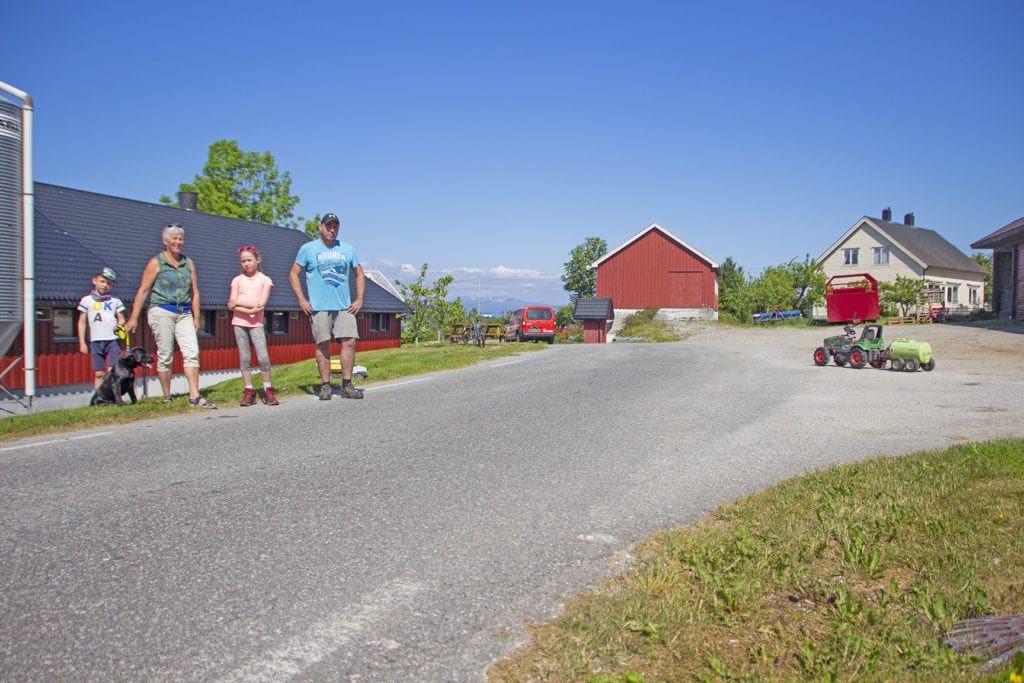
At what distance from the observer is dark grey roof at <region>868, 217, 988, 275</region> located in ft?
174

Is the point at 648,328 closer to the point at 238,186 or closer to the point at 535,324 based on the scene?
the point at 535,324

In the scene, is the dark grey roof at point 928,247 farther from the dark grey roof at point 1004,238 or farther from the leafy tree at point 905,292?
the dark grey roof at point 1004,238

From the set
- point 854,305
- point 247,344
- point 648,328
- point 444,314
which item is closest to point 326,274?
point 247,344

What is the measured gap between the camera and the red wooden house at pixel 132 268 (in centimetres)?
2197

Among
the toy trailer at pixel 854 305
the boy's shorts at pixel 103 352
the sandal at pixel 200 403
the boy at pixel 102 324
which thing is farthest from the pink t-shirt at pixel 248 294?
the toy trailer at pixel 854 305

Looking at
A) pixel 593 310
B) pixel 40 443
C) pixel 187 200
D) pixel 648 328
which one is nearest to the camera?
pixel 40 443

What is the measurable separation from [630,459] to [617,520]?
62.0 inches

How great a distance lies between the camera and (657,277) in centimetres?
5219

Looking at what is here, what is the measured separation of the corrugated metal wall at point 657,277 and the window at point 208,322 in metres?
30.9

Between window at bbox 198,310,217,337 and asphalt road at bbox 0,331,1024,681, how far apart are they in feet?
73.9

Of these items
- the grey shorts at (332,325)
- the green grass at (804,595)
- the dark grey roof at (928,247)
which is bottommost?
the green grass at (804,595)

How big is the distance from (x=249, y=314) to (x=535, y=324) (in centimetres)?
3141

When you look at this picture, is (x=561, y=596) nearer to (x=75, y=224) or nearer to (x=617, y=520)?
(x=617, y=520)

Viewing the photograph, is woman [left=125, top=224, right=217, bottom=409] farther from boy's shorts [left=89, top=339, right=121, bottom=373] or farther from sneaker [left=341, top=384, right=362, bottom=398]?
boy's shorts [left=89, top=339, right=121, bottom=373]
